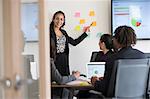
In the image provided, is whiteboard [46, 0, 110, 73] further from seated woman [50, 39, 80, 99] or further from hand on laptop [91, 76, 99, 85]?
hand on laptop [91, 76, 99, 85]

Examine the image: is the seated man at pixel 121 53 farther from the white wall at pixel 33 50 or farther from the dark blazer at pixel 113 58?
the white wall at pixel 33 50

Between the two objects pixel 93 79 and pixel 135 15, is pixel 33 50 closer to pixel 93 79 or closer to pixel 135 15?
pixel 93 79

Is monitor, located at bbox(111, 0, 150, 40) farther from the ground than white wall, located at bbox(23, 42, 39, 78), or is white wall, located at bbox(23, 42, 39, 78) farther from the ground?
monitor, located at bbox(111, 0, 150, 40)

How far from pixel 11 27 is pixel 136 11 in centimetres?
362

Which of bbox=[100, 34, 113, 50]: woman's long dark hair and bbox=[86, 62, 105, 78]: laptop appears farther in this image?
bbox=[100, 34, 113, 50]: woman's long dark hair

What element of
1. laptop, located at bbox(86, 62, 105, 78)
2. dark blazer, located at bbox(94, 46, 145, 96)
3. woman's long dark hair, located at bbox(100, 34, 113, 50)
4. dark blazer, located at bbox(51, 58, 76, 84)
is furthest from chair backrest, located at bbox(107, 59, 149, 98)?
woman's long dark hair, located at bbox(100, 34, 113, 50)

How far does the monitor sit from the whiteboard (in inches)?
7.6

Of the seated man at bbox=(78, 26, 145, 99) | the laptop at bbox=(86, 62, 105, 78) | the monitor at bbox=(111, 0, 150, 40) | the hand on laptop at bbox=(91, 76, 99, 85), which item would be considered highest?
the monitor at bbox=(111, 0, 150, 40)

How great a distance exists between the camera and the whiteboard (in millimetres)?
5125

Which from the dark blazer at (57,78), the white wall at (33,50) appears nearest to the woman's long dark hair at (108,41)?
the dark blazer at (57,78)

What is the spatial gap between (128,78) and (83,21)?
7.84ft

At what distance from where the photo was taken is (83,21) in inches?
202

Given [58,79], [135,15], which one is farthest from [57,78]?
[135,15]

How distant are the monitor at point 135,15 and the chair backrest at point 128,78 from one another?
227 cm
